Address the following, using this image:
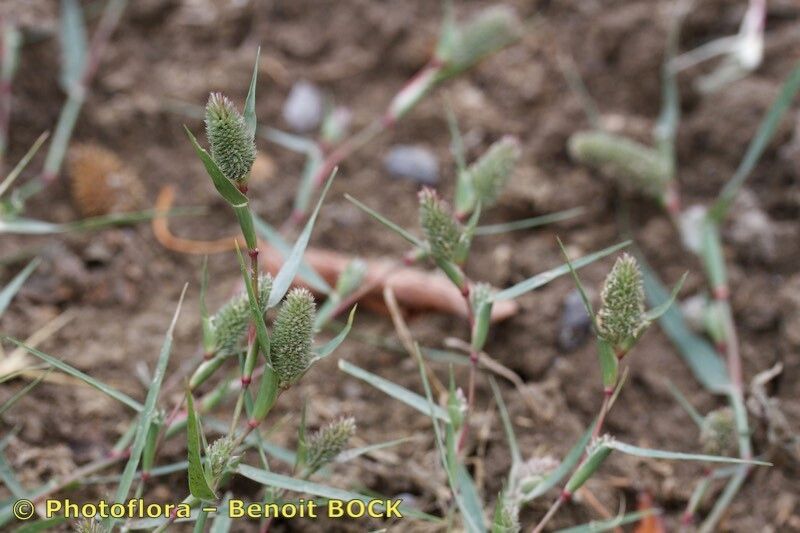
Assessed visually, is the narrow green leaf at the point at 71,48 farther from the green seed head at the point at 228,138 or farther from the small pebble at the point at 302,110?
the green seed head at the point at 228,138

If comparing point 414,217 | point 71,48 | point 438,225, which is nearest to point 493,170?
point 438,225

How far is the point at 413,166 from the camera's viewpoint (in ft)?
6.55

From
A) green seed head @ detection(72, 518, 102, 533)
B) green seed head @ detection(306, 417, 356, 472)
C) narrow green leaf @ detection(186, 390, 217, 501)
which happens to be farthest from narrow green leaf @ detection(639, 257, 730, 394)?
green seed head @ detection(72, 518, 102, 533)

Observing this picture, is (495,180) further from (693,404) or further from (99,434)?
(99,434)

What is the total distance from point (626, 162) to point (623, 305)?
0.82m

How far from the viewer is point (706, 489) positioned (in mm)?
1462

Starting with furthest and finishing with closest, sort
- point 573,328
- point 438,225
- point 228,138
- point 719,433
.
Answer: point 573,328 < point 719,433 < point 438,225 < point 228,138

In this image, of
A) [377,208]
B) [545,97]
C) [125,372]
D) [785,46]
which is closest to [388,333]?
[377,208]

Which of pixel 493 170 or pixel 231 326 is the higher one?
pixel 493 170

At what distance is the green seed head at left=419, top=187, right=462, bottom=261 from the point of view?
1.20m

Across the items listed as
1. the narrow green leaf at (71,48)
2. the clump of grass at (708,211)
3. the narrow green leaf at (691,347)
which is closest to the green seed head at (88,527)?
the clump of grass at (708,211)

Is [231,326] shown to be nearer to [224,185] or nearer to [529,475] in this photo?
[224,185]

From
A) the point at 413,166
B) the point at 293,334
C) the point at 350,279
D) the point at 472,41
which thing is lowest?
the point at 293,334

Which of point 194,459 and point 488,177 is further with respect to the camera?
point 488,177
